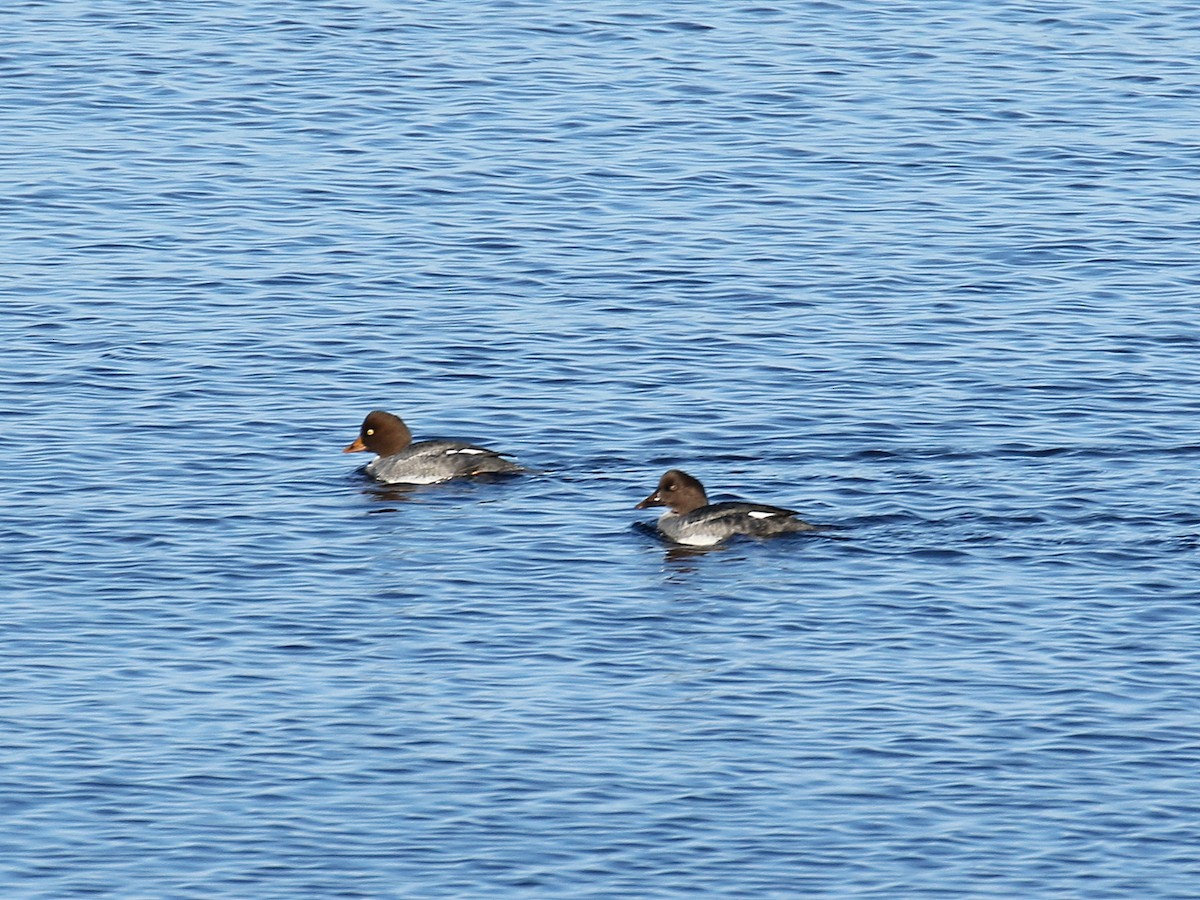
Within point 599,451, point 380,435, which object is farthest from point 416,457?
point 599,451

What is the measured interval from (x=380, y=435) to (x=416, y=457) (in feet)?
2.12

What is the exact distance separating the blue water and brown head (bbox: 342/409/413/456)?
1.47 ft

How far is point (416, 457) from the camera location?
1040 inches

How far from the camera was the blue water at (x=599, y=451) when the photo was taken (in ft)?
60.5

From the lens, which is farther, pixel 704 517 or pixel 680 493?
pixel 680 493

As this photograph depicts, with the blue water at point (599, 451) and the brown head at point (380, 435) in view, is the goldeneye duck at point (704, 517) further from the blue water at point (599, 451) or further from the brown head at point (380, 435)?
the brown head at point (380, 435)

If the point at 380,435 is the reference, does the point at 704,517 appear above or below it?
below

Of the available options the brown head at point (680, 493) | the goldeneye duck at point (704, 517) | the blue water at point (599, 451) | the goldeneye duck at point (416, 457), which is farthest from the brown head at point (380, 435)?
the brown head at point (680, 493)

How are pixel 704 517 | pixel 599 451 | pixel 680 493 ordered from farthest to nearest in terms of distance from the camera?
1. pixel 599 451
2. pixel 680 493
3. pixel 704 517

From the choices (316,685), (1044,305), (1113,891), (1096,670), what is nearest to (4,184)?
(1044,305)

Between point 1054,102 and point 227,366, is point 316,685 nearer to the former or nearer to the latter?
point 227,366

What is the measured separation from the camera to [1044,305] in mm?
32375

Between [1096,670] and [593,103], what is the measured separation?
75.8 feet

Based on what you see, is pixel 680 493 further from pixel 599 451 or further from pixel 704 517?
pixel 599 451
